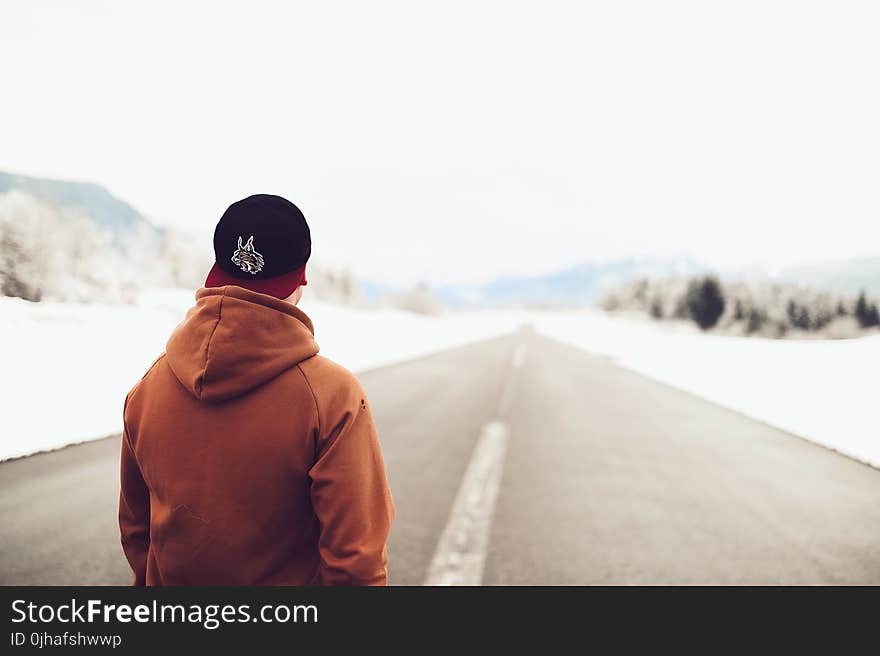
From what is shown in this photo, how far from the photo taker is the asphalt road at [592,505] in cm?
339

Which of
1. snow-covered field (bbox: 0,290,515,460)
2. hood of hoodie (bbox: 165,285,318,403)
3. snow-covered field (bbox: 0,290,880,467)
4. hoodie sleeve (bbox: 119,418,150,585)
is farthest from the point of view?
snow-covered field (bbox: 0,290,880,467)

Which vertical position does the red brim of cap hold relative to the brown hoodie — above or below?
above

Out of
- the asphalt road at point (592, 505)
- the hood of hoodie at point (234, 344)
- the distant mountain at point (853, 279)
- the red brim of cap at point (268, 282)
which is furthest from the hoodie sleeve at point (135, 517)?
the distant mountain at point (853, 279)

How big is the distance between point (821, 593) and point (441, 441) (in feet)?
15.8

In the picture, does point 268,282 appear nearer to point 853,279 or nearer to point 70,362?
point 70,362

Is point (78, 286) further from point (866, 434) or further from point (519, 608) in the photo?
point (866, 434)

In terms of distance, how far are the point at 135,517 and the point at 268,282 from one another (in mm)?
902

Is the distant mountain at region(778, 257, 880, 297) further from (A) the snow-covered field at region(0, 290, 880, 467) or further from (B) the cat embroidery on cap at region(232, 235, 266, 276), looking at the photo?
(B) the cat embroidery on cap at region(232, 235, 266, 276)

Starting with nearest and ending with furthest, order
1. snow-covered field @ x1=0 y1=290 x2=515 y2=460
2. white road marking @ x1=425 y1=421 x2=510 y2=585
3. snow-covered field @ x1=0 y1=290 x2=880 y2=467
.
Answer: white road marking @ x1=425 y1=421 x2=510 y2=585, snow-covered field @ x1=0 y1=290 x2=515 y2=460, snow-covered field @ x1=0 y1=290 x2=880 y2=467

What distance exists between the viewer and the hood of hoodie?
1.22 m

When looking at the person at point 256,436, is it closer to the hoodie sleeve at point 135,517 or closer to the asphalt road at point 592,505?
the hoodie sleeve at point 135,517

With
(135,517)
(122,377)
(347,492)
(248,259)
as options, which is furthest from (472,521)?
(122,377)

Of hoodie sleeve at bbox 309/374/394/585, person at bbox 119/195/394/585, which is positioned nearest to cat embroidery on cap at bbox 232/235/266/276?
person at bbox 119/195/394/585

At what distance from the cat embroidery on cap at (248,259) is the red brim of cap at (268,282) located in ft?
0.11
